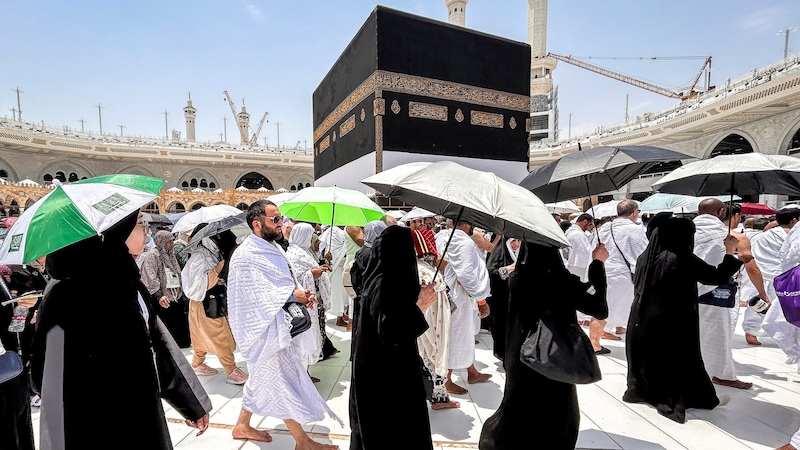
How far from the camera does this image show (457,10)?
87.0 feet

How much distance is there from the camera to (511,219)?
1.35 m

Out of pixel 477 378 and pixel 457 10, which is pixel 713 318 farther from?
pixel 457 10

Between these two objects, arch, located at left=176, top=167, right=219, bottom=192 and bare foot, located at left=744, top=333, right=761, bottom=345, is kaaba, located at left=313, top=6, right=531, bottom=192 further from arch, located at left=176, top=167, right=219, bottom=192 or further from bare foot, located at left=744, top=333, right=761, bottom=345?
arch, located at left=176, top=167, right=219, bottom=192

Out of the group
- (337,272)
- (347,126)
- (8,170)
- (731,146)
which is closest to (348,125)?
(347,126)

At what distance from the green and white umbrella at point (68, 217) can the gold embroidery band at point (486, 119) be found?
496 inches

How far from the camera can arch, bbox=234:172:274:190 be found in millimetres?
29031

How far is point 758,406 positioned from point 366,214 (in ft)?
9.60

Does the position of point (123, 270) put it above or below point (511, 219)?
below

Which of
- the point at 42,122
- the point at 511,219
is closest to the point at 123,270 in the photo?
the point at 511,219

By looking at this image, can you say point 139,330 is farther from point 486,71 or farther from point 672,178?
point 486,71

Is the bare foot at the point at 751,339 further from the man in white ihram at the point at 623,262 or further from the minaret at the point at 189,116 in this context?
the minaret at the point at 189,116

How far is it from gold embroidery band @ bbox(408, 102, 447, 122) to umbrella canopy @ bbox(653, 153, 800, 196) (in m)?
9.62

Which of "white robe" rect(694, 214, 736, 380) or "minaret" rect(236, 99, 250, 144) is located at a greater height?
"minaret" rect(236, 99, 250, 144)

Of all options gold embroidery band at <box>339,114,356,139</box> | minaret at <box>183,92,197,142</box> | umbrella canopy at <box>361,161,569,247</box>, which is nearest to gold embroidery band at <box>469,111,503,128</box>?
gold embroidery band at <box>339,114,356,139</box>
